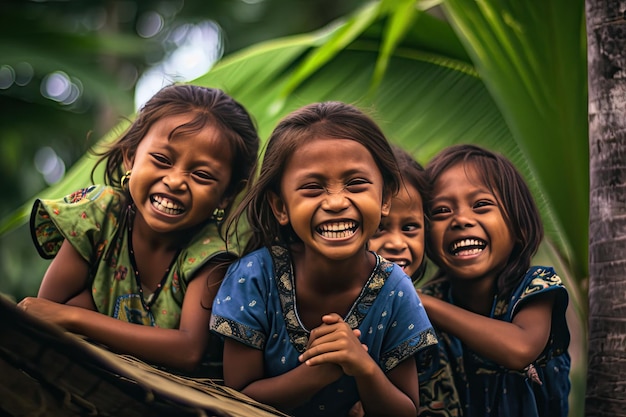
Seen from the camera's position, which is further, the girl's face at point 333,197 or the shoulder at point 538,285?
the shoulder at point 538,285

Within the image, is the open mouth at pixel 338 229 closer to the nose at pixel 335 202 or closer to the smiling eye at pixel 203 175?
the nose at pixel 335 202

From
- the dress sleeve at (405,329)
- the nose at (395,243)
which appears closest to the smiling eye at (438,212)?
the nose at (395,243)

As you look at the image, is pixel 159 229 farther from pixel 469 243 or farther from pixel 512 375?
pixel 512 375

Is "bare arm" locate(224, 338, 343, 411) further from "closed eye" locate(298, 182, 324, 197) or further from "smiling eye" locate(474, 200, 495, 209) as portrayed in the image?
"smiling eye" locate(474, 200, 495, 209)

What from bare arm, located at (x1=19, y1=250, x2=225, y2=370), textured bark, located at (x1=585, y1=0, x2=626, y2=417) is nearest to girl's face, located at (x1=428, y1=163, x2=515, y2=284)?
textured bark, located at (x1=585, y1=0, x2=626, y2=417)

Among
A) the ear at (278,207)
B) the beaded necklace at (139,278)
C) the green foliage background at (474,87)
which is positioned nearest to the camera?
the ear at (278,207)

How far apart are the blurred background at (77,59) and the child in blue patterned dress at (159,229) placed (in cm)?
511

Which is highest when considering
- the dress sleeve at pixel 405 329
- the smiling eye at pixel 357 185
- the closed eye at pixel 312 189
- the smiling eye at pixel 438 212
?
the smiling eye at pixel 438 212

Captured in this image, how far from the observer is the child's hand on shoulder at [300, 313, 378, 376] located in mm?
2033

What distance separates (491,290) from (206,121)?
889 millimetres

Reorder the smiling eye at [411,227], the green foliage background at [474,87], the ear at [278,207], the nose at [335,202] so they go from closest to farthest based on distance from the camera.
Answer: the nose at [335,202], the ear at [278,207], the smiling eye at [411,227], the green foliage background at [474,87]

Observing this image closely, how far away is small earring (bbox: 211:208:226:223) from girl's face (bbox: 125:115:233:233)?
2.0 inches

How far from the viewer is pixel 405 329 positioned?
7.27ft

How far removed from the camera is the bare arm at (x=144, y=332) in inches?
87.4
